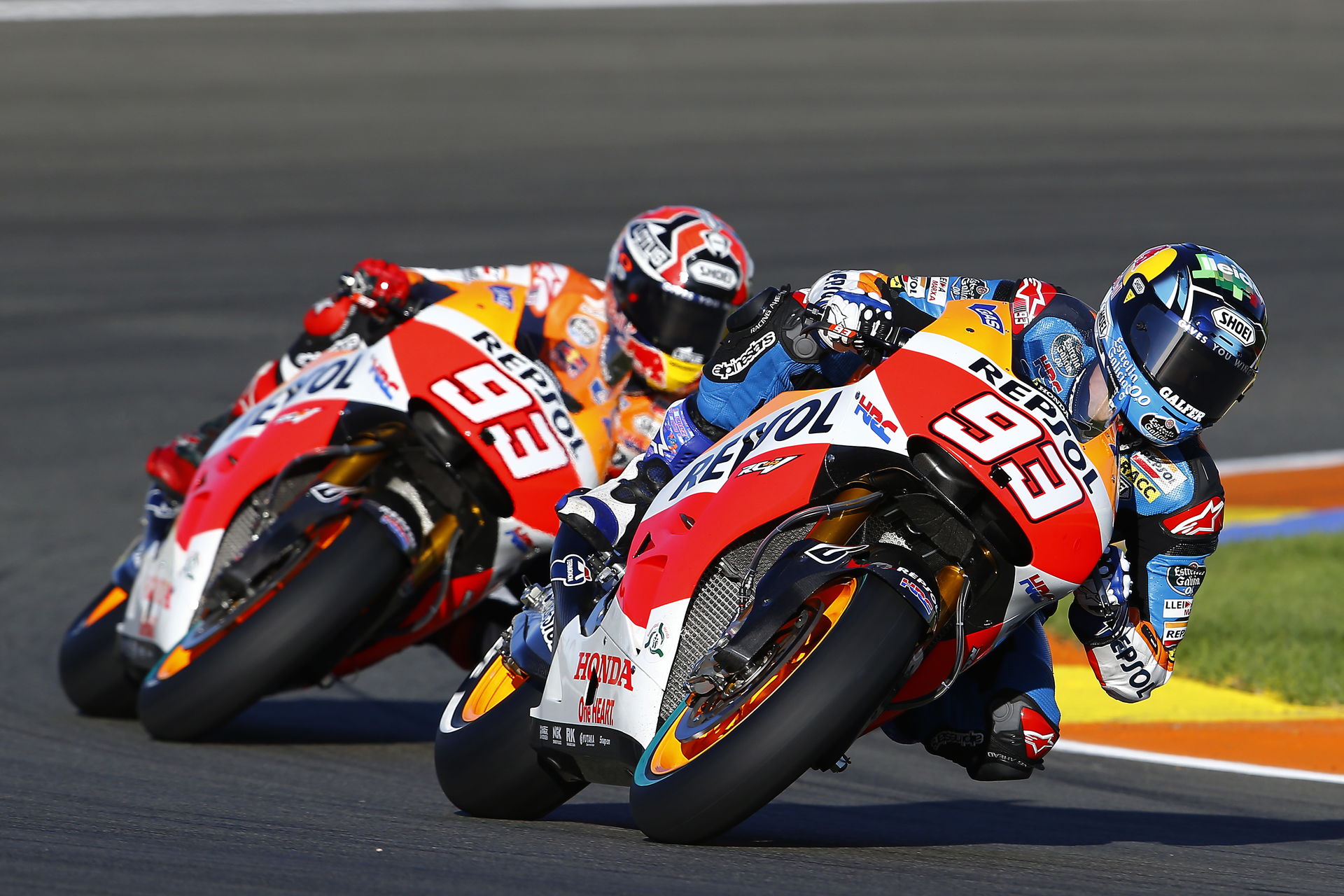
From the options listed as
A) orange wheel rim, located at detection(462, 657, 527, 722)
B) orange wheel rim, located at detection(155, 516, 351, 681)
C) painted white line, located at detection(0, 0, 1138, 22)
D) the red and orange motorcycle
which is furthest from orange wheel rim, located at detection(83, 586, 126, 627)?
painted white line, located at detection(0, 0, 1138, 22)

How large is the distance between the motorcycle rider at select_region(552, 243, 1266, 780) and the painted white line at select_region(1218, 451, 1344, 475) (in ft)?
26.1

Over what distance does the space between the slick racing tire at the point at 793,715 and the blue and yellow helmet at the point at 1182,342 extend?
89cm

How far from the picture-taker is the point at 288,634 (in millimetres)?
6250

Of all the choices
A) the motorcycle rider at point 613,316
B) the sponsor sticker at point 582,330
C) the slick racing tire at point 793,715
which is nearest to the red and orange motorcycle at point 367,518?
the motorcycle rider at point 613,316

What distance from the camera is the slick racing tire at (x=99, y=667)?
7.64m

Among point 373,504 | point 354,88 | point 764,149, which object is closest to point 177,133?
point 354,88

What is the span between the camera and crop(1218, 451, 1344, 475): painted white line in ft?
42.8

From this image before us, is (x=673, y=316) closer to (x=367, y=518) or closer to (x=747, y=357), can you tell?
(x=367, y=518)

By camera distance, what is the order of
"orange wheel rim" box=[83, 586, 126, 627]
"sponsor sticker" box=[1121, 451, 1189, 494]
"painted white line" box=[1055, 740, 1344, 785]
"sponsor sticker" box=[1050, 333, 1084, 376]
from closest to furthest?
"sponsor sticker" box=[1050, 333, 1084, 376] → "sponsor sticker" box=[1121, 451, 1189, 494] → "painted white line" box=[1055, 740, 1344, 785] → "orange wheel rim" box=[83, 586, 126, 627]

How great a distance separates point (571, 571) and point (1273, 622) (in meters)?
5.06

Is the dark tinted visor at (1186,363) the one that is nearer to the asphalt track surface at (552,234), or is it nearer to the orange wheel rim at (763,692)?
the orange wheel rim at (763,692)

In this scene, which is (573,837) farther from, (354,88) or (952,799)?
(354,88)

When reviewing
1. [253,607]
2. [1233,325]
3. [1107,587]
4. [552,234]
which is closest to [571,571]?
[1107,587]

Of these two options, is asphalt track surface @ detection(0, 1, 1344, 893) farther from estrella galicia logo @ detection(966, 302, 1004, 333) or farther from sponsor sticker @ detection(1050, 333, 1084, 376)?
estrella galicia logo @ detection(966, 302, 1004, 333)
